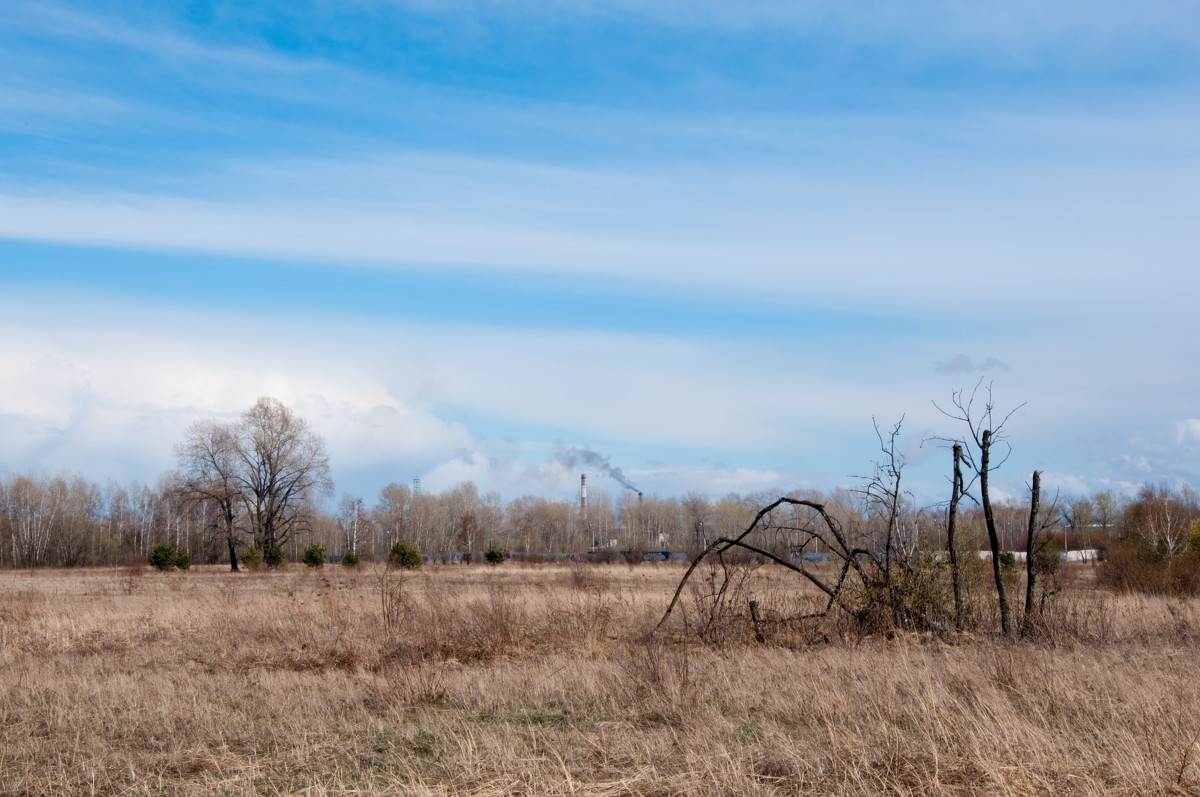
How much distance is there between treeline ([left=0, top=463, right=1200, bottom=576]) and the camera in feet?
128

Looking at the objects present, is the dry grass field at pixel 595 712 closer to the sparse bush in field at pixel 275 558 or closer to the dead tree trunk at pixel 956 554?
the dead tree trunk at pixel 956 554

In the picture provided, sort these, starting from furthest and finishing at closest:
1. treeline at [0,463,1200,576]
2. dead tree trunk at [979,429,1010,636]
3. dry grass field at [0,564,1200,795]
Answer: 1. treeline at [0,463,1200,576]
2. dead tree trunk at [979,429,1010,636]
3. dry grass field at [0,564,1200,795]

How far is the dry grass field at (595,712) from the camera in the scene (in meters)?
5.43

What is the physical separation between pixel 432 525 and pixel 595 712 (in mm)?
102175

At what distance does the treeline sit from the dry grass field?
17144 millimetres

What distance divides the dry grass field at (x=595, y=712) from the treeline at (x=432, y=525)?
17.1 meters

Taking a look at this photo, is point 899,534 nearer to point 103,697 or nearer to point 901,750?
point 901,750

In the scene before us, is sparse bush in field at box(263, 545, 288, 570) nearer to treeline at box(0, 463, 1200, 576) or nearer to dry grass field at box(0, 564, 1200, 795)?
treeline at box(0, 463, 1200, 576)

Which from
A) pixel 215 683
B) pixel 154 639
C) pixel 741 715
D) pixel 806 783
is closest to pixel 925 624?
pixel 741 715

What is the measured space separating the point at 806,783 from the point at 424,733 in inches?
134

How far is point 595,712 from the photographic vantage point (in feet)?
25.9

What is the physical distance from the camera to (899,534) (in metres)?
12.7

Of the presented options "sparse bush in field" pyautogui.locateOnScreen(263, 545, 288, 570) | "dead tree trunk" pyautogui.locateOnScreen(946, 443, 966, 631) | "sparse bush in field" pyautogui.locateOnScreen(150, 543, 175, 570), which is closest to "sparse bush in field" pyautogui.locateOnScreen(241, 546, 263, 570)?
"sparse bush in field" pyautogui.locateOnScreen(263, 545, 288, 570)

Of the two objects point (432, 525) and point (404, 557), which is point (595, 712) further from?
point (432, 525)
